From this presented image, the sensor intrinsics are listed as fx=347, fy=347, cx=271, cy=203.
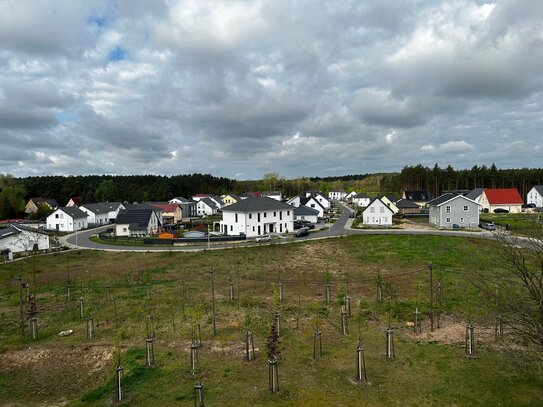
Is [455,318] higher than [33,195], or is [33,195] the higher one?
[33,195]

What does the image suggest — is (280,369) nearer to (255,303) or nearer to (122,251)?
(255,303)

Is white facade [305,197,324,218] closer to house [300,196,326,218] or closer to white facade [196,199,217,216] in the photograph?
house [300,196,326,218]

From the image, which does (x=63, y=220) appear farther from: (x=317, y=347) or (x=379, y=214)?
(x=317, y=347)

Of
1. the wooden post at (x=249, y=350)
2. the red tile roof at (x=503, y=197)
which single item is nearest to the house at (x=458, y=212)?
the red tile roof at (x=503, y=197)

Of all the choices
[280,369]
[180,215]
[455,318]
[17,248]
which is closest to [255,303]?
[280,369]

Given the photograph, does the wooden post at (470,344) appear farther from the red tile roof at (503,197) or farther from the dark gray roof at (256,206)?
the red tile roof at (503,197)

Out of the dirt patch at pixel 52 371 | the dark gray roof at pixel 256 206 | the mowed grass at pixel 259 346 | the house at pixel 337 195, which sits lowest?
the dirt patch at pixel 52 371

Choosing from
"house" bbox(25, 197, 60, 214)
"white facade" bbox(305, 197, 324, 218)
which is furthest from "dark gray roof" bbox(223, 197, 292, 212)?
"house" bbox(25, 197, 60, 214)
